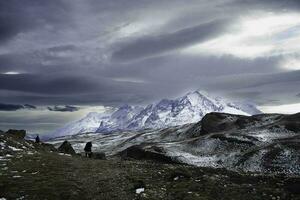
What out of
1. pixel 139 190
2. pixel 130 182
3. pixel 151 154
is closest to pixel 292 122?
pixel 151 154

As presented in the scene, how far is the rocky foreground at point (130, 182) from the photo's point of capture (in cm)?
3222

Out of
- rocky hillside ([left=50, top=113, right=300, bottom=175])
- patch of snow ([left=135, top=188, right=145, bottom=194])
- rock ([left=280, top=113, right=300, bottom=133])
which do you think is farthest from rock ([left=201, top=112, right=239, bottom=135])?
patch of snow ([left=135, top=188, right=145, bottom=194])

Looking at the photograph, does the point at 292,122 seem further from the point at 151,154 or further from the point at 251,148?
the point at 151,154

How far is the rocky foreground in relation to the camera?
32.2m

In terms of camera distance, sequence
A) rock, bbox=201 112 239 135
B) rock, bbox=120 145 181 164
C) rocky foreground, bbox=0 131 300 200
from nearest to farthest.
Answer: rocky foreground, bbox=0 131 300 200, rock, bbox=120 145 181 164, rock, bbox=201 112 239 135

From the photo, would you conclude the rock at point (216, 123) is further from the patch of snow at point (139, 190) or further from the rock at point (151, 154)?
the patch of snow at point (139, 190)

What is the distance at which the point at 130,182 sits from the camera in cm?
3606

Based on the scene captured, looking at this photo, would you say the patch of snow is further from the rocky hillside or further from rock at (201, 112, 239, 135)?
rock at (201, 112, 239, 135)

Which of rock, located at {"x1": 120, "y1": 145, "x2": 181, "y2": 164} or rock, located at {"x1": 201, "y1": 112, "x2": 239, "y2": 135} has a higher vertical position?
rock, located at {"x1": 201, "y1": 112, "x2": 239, "y2": 135}

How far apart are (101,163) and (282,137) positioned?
43.8m

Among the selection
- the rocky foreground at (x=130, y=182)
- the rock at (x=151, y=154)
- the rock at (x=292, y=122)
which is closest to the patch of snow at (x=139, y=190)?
the rocky foreground at (x=130, y=182)

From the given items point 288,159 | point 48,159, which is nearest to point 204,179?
point 48,159

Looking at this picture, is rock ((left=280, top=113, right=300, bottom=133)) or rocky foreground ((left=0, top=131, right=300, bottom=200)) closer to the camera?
rocky foreground ((left=0, top=131, right=300, bottom=200))

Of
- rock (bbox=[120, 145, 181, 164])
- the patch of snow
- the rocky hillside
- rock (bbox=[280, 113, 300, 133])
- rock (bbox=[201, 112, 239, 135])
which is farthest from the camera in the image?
rock (bbox=[201, 112, 239, 135])
